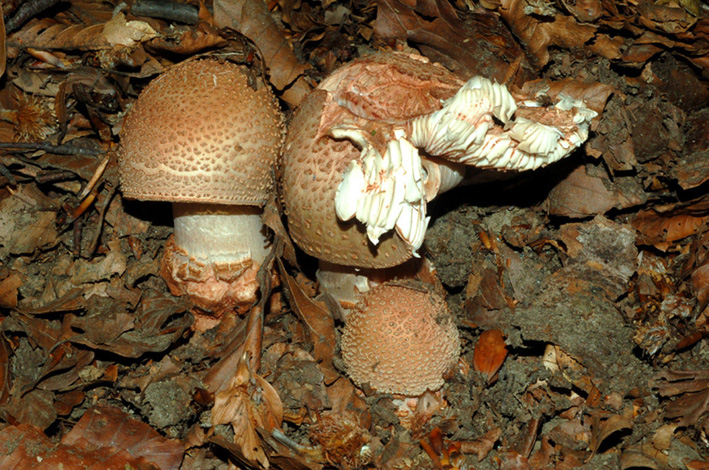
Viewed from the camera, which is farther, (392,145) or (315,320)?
(315,320)

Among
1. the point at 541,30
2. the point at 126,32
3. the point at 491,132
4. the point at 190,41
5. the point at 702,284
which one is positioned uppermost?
the point at 541,30

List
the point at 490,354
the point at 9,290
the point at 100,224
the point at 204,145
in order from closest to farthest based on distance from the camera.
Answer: the point at 204,145, the point at 490,354, the point at 9,290, the point at 100,224

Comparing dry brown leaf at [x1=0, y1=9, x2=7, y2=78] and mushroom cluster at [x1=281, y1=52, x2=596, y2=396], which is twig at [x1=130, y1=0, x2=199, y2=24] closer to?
dry brown leaf at [x1=0, y1=9, x2=7, y2=78]

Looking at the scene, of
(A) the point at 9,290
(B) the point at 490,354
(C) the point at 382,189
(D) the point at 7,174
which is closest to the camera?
(C) the point at 382,189

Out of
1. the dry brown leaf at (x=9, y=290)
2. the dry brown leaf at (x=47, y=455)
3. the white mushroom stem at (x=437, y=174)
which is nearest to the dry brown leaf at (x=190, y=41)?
the white mushroom stem at (x=437, y=174)

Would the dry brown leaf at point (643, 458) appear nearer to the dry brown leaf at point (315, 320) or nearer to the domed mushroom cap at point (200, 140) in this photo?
the dry brown leaf at point (315, 320)

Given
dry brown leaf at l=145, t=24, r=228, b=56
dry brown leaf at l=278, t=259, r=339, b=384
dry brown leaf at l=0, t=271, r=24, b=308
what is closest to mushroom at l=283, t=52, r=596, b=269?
dry brown leaf at l=278, t=259, r=339, b=384

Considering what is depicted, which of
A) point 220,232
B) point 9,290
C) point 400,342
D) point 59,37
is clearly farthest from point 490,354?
point 59,37

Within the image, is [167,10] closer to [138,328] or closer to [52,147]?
[52,147]

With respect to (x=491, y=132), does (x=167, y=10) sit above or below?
below
